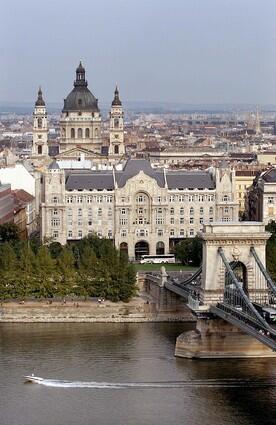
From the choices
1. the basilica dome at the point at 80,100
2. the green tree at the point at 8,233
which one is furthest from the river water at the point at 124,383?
the basilica dome at the point at 80,100

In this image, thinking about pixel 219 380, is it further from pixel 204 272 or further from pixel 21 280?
pixel 21 280

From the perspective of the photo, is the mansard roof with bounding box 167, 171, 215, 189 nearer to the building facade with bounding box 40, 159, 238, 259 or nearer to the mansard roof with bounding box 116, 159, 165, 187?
the building facade with bounding box 40, 159, 238, 259

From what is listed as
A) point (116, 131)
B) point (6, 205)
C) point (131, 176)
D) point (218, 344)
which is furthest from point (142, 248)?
point (116, 131)

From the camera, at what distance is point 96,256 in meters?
44.2

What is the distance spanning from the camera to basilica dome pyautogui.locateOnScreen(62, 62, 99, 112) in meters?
79.8

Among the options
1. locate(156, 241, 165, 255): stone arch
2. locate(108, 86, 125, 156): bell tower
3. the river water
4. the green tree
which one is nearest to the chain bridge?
the river water

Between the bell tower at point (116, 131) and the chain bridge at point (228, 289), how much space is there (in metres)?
41.8

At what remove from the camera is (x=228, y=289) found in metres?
35.8

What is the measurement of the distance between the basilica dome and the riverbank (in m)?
38.8

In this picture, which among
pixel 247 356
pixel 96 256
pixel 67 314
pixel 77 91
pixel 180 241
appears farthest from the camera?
pixel 77 91

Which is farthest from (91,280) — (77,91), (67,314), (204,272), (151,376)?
(77,91)

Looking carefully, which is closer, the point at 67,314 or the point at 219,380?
the point at 219,380

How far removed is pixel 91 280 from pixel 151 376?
33.5ft

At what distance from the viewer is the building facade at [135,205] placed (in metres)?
53.4
